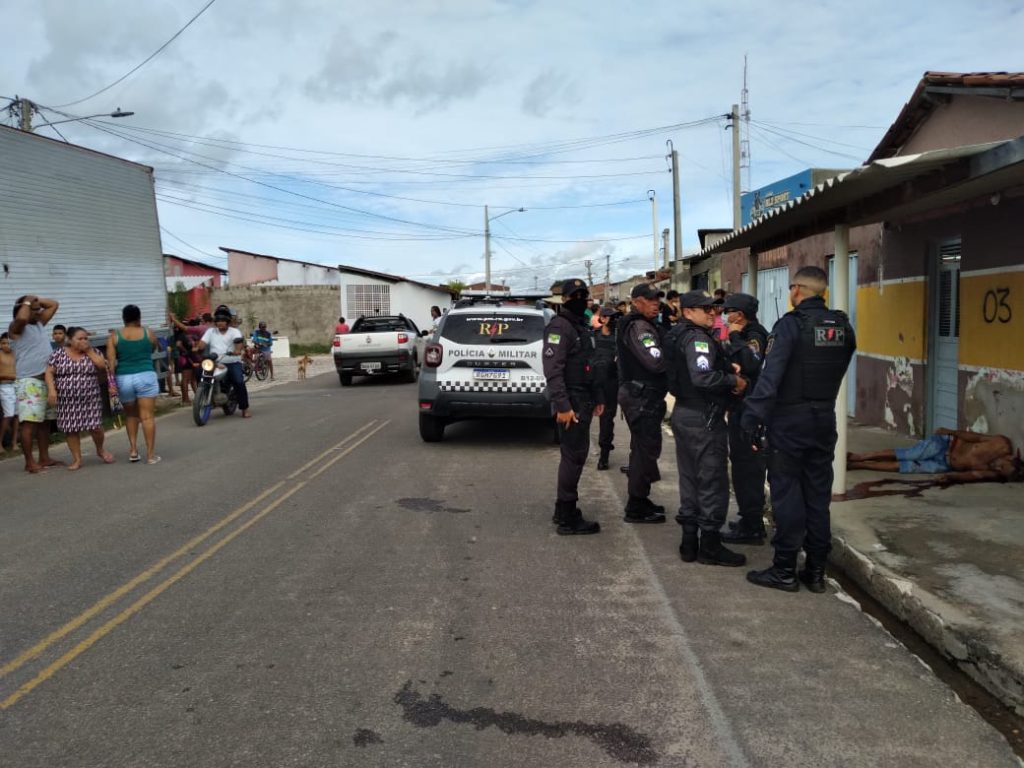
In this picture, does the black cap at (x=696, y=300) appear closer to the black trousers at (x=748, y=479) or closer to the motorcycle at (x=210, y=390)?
the black trousers at (x=748, y=479)

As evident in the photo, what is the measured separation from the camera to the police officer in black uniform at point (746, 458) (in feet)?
19.3

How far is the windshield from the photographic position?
32.2ft

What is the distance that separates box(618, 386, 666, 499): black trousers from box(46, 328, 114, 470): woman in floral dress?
6.54m

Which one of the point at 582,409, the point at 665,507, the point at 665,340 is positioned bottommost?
the point at 665,507

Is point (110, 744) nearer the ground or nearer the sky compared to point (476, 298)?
nearer the ground

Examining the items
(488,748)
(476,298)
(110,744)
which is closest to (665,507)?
(488,748)

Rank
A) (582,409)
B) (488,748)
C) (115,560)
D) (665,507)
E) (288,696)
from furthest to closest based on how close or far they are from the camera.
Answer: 1. (665,507)
2. (582,409)
3. (115,560)
4. (288,696)
5. (488,748)

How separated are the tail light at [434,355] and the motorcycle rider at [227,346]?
454cm

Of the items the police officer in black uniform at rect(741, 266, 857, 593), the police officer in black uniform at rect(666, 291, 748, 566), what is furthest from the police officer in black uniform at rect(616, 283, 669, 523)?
the police officer in black uniform at rect(741, 266, 857, 593)

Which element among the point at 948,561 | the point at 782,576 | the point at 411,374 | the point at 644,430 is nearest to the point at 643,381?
the point at 644,430

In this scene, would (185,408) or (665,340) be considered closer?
(665,340)

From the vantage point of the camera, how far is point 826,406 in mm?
4715

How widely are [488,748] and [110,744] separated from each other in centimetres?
147

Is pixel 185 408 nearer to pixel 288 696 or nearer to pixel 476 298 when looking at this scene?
pixel 476 298
